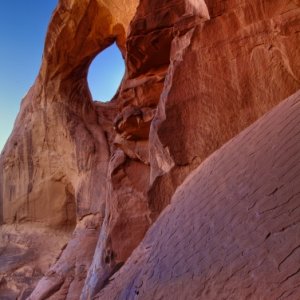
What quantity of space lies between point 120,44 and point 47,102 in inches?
82.7

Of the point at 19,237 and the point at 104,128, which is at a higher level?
the point at 104,128

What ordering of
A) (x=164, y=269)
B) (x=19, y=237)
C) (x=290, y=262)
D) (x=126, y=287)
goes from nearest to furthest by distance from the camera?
(x=290, y=262) → (x=164, y=269) → (x=126, y=287) → (x=19, y=237)

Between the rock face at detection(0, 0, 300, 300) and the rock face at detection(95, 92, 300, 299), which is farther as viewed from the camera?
the rock face at detection(0, 0, 300, 300)

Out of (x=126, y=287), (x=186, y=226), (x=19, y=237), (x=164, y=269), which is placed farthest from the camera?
(x=19, y=237)

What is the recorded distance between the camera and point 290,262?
56.4 inches

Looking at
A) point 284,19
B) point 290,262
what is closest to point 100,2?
point 284,19

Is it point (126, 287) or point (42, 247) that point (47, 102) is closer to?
point (42, 247)

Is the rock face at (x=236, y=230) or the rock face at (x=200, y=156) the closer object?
the rock face at (x=236, y=230)

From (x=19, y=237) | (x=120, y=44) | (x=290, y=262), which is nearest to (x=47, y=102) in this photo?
(x=120, y=44)

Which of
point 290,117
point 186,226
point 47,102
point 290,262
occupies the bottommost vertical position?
point 290,262

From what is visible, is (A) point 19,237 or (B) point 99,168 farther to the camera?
(A) point 19,237

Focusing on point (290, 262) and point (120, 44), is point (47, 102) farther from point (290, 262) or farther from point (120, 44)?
point (290, 262)

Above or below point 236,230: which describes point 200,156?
above

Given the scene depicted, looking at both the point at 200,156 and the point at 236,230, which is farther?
the point at 200,156
